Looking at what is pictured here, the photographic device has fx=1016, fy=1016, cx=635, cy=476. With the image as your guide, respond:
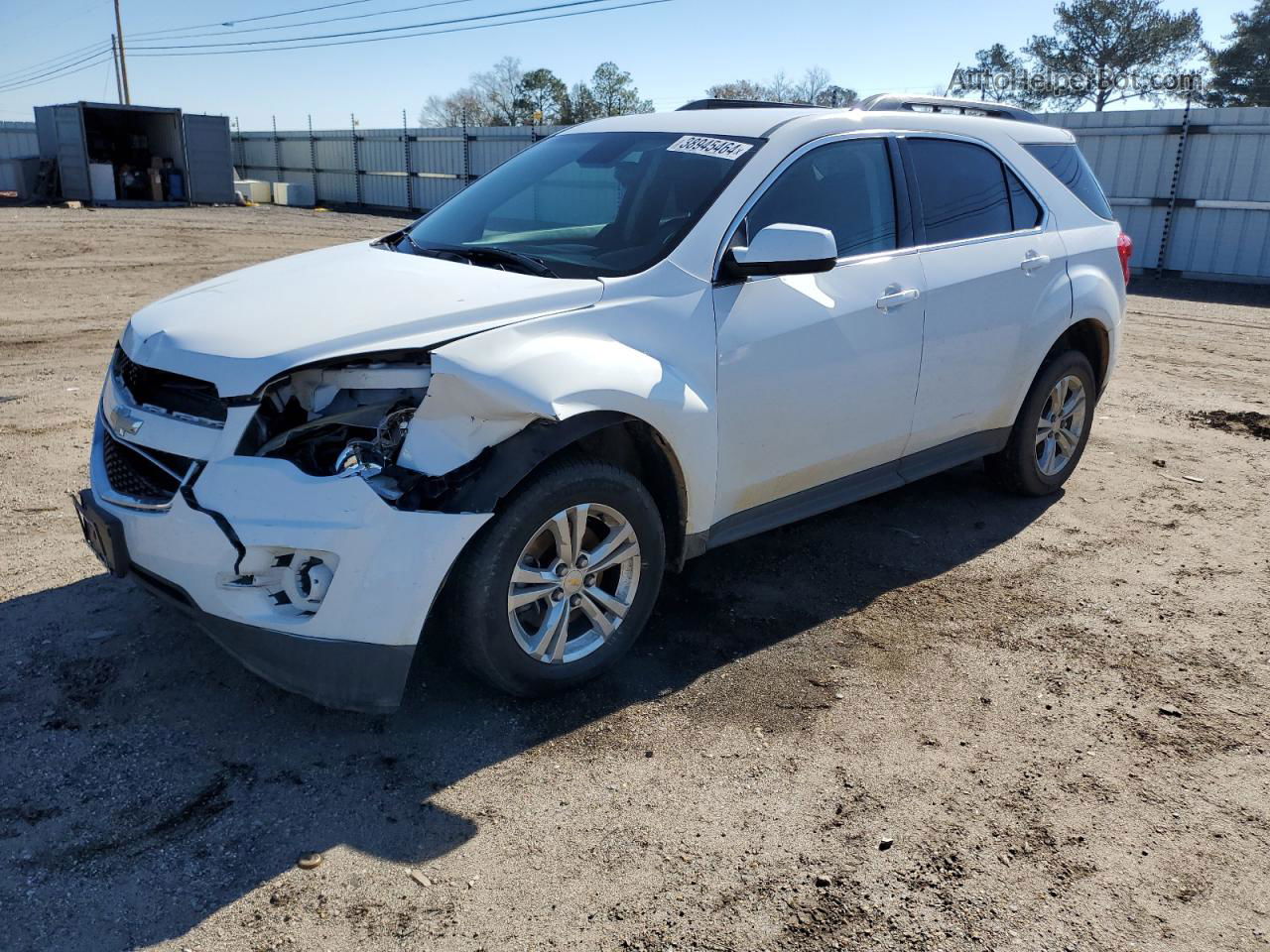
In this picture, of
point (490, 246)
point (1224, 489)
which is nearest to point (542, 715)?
point (490, 246)

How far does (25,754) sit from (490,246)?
238 cm

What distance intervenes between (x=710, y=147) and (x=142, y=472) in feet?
8.00

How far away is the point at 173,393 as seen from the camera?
328 cm

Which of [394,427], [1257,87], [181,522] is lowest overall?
[181,522]

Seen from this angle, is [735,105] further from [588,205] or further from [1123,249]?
[1123,249]

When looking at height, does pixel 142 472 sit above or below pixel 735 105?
below

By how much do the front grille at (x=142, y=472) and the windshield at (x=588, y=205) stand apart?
4.44 feet

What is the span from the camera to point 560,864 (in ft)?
9.04

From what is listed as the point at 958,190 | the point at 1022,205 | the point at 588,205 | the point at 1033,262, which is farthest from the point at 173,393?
the point at 1022,205

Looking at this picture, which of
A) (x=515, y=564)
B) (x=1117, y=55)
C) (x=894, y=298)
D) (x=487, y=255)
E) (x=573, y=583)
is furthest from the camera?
(x=1117, y=55)

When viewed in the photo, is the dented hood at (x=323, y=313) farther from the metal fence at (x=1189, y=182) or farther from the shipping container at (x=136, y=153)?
the shipping container at (x=136, y=153)

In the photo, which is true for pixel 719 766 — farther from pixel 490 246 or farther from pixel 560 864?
pixel 490 246

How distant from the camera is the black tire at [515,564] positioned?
310 centimetres

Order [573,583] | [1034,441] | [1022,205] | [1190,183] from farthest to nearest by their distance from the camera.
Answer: [1190,183] → [1034,441] → [1022,205] → [573,583]
